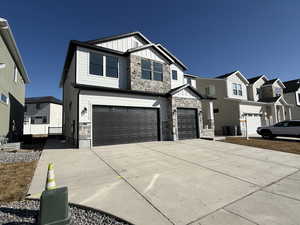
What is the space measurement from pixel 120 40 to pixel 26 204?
13225mm

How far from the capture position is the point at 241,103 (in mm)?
18297

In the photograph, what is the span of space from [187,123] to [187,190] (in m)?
10.3

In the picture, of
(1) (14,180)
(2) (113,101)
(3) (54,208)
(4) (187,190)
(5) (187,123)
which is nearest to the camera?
(3) (54,208)

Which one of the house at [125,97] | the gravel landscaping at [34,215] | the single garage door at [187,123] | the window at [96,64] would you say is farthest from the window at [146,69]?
Answer: the gravel landscaping at [34,215]

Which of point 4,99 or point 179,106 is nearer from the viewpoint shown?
point 4,99

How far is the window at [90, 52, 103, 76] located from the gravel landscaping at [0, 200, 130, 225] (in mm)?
9813

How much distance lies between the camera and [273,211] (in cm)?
281

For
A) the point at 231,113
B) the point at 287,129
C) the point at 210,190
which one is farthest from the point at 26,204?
the point at 231,113

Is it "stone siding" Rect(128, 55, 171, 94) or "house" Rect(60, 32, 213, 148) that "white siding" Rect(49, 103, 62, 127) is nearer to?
"house" Rect(60, 32, 213, 148)

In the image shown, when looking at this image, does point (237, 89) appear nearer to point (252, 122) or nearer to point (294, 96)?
point (252, 122)

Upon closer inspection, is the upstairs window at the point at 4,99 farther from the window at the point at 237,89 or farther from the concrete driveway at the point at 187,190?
the window at the point at 237,89

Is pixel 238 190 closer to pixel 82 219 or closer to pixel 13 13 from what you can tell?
pixel 82 219

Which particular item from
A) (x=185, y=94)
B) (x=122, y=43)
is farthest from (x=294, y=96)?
(x=122, y=43)

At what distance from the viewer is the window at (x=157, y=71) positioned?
13.7m
